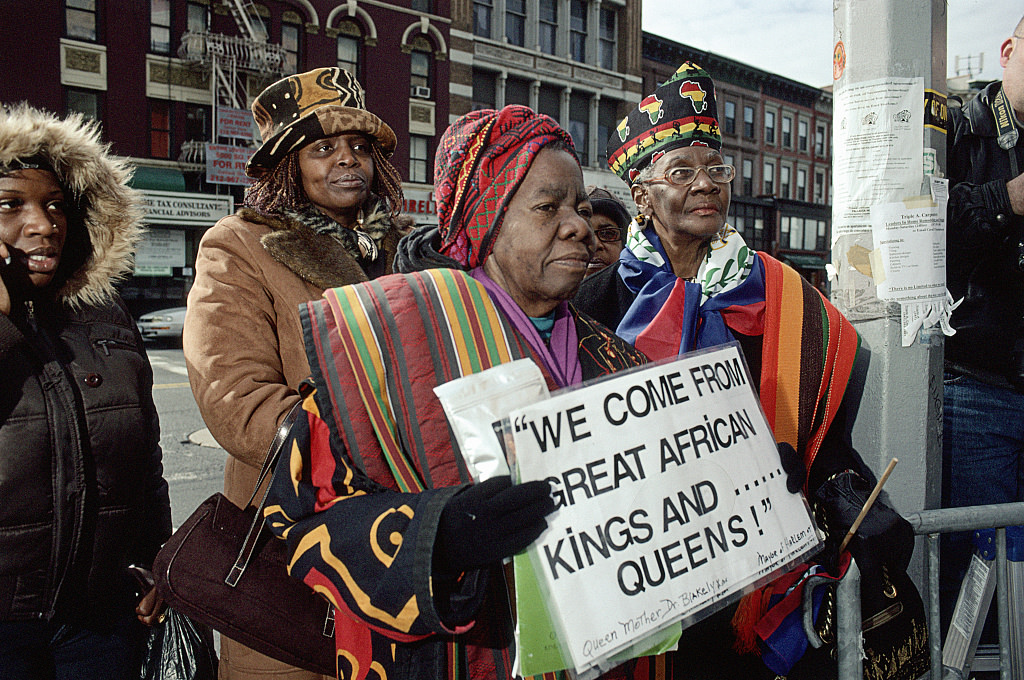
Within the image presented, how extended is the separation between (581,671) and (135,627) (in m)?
1.64

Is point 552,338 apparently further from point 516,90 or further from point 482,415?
point 516,90

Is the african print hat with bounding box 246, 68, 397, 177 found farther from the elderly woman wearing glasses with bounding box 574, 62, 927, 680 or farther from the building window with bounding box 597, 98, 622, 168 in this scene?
the building window with bounding box 597, 98, 622, 168

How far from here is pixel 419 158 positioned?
24797 millimetres

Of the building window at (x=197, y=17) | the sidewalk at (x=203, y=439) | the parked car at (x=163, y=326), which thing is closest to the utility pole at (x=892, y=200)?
the sidewalk at (x=203, y=439)

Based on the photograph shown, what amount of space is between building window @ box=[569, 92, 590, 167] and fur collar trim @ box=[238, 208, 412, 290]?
26.2m

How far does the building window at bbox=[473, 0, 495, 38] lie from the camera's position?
2538 cm

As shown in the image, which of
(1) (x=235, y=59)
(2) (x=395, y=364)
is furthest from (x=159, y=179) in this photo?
(2) (x=395, y=364)

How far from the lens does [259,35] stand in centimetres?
2158

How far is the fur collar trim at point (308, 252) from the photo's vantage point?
83.7 inches

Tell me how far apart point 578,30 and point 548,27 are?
1581 millimetres

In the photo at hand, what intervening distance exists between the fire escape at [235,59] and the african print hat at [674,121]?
21.3 meters

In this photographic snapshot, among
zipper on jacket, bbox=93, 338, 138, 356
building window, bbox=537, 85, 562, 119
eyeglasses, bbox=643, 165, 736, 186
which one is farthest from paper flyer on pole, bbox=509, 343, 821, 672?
building window, bbox=537, 85, 562, 119

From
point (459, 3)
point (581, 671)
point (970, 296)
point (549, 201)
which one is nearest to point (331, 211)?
point (549, 201)

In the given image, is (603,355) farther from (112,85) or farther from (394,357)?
(112,85)
